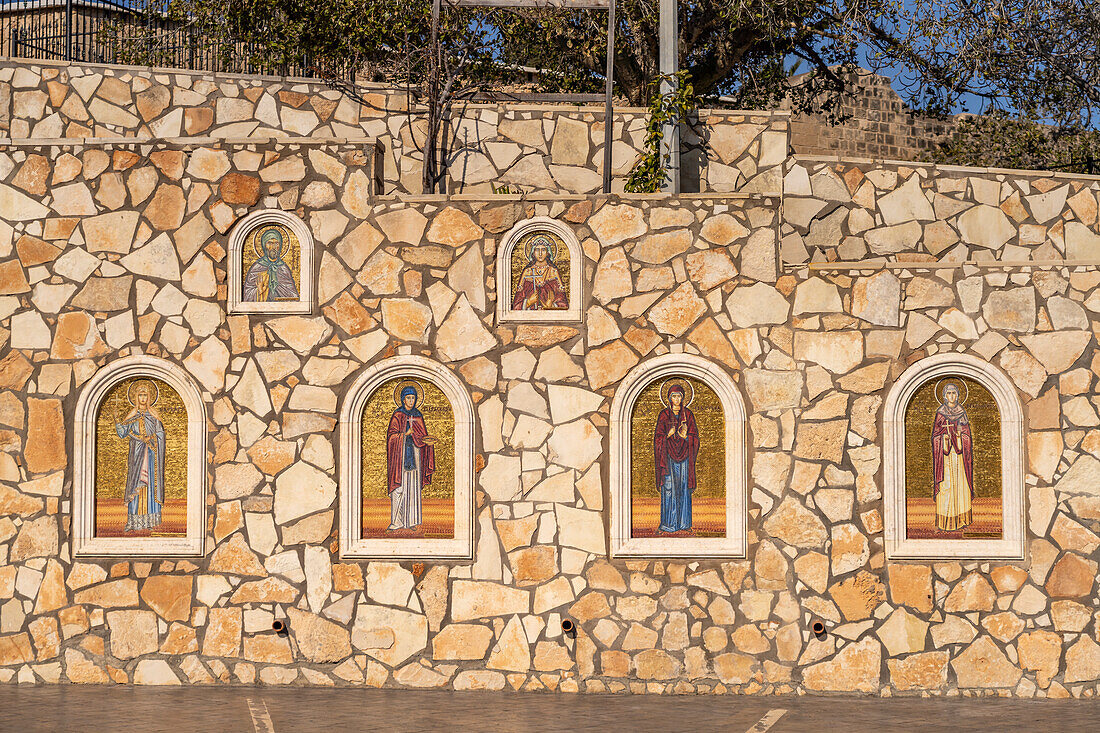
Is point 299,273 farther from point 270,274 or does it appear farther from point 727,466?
point 727,466

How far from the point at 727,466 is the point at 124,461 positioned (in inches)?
209

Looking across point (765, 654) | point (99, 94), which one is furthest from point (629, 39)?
point (765, 654)

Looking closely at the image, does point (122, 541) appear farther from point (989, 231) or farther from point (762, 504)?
point (989, 231)

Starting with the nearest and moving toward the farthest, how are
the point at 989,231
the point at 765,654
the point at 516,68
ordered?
the point at 765,654 → the point at 989,231 → the point at 516,68

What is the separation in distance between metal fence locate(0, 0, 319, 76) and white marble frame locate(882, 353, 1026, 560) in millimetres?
9313

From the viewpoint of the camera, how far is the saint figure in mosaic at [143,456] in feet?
33.9

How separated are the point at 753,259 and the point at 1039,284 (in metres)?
2.41

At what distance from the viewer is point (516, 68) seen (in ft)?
50.6

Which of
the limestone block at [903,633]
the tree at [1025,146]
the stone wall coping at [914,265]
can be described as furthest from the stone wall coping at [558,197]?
the tree at [1025,146]

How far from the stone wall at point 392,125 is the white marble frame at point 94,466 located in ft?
11.8

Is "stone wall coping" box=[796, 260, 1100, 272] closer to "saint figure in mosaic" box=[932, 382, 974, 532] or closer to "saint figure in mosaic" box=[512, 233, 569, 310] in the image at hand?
"saint figure in mosaic" box=[932, 382, 974, 532]

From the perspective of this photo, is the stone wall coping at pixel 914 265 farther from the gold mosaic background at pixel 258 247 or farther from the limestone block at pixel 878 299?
the gold mosaic background at pixel 258 247

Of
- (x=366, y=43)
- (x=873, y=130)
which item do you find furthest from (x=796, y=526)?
(x=873, y=130)

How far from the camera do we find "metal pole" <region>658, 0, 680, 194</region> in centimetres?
1229
